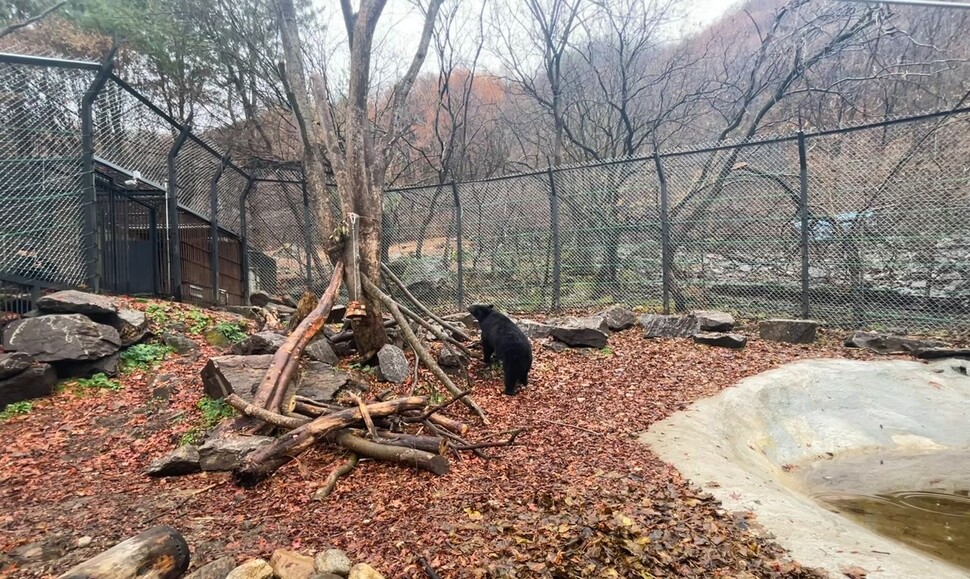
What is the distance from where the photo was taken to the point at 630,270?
8.65 m

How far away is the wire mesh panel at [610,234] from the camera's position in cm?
844

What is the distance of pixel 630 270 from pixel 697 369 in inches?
116

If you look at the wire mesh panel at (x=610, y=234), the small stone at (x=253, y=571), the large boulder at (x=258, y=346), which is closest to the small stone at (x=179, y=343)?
the large boulder at (x=258, y=346)

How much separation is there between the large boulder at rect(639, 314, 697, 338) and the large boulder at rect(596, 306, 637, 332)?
0.39m

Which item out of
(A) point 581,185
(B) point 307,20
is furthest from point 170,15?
(A) point 581,185

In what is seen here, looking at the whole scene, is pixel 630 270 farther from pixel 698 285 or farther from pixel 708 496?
pixel 708 496

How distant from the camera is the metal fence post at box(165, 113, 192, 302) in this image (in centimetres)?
823

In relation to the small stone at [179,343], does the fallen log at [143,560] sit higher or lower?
lower

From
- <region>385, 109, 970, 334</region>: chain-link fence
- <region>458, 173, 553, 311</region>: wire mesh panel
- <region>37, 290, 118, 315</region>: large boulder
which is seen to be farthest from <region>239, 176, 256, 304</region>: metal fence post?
<region>37, 290, 118, 315</region>: large boulder

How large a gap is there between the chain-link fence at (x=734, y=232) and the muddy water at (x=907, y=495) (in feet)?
10.6

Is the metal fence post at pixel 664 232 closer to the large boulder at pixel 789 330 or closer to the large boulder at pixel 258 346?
the large boulder at pixel 789 330

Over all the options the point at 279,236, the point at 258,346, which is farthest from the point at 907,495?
the point at 279,236

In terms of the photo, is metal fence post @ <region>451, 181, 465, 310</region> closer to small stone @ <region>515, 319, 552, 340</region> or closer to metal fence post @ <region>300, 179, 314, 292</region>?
small stone @ <region>515, 319, 552, 340</region>

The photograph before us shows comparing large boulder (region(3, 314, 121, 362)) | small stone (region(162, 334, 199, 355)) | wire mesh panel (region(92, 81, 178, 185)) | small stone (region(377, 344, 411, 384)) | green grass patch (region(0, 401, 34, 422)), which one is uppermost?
wire mesh panel (region(92, 81, 178, 185))
